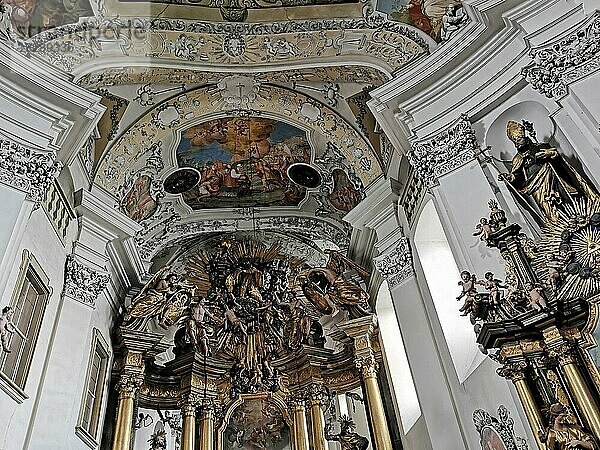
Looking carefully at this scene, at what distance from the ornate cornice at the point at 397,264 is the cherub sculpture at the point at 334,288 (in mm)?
1684

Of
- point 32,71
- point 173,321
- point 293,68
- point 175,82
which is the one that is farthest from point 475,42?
point 173,321

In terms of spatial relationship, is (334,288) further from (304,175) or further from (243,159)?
(243,159)

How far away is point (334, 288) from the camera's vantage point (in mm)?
10719

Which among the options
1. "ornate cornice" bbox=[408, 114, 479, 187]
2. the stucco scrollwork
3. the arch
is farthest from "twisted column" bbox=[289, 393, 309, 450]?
"ornate cornice" bbox=[408, 114, 479, 187]

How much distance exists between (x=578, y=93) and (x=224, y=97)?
603 centimetres

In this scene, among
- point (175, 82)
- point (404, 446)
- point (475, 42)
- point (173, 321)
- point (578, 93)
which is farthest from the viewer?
point (173, 321)

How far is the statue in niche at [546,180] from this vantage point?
5.65m

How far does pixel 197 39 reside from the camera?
29.6 ft

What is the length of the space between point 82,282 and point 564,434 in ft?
22.3

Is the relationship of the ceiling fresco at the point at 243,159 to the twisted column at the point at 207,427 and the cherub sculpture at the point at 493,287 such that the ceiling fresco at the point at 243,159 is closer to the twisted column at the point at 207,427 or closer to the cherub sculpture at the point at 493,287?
the twisted column at the point at 207,427

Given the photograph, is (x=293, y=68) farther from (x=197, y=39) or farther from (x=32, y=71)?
(x=32, y=71)

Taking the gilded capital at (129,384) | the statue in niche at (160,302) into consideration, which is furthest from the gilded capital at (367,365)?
the gilded capital at (129,384)

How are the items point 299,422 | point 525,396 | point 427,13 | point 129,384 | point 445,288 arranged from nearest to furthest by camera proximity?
point 525,396 → point 445,288 → point 427,13 → point 129,384 → point 299,422

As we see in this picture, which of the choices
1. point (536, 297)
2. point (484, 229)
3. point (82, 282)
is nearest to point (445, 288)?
point (484, 229)
